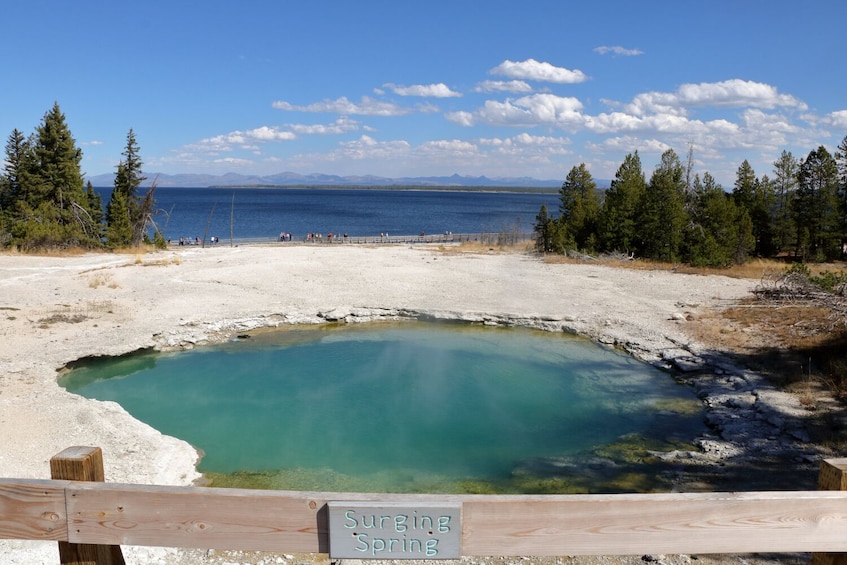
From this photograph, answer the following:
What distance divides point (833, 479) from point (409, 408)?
9.30 m

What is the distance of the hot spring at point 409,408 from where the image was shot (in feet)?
28.7

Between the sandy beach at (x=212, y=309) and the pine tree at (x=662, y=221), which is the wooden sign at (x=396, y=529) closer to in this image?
the sandy beach at (x=212, y=309)

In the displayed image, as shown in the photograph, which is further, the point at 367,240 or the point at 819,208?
the point at 367,240

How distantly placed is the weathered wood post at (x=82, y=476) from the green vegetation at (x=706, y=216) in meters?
28.2

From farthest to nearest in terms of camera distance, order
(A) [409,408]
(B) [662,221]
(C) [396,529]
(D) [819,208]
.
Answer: (D) [819,208], (B) [662,221], (A) [409,408], (C) [396,529]

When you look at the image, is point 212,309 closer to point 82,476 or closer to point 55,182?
point 82,476

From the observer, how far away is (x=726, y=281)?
23625 mm

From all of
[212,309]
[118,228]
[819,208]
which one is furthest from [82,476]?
[819,208]

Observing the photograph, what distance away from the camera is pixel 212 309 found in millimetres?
17281

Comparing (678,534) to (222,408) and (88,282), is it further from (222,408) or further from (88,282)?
(88,282)

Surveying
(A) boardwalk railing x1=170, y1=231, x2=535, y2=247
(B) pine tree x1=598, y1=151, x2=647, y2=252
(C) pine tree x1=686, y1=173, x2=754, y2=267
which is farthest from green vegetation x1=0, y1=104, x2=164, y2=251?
(C) pine tree x1=686, y1=173, x2=754, y2=267

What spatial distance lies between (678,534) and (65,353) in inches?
539

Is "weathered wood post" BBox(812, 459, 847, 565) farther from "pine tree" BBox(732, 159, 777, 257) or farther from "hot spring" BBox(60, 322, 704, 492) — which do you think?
"pine tree" BBox(732, 159, 777, 257)

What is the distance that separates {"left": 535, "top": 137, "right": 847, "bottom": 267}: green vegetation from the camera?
29.2 metres
